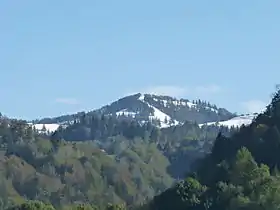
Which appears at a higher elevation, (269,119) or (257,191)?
(269,119)

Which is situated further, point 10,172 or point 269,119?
point 10,172

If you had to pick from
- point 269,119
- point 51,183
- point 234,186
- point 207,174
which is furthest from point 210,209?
point 51,183

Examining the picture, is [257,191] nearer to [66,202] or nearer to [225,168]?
[225,168]

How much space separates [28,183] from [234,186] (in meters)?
120

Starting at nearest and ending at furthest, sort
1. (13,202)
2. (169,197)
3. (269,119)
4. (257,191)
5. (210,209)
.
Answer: (257,191), (210,209), (169,197), (269,119), (13,202)

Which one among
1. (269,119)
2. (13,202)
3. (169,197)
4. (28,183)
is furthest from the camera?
(28,183)

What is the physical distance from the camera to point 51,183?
197 m

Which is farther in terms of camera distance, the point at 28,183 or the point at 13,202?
the point at 28,183

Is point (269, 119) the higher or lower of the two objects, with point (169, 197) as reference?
higher

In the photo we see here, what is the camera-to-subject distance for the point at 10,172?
200 m

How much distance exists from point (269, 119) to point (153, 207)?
22838mm

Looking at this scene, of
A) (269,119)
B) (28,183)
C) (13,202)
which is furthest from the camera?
(28,183)

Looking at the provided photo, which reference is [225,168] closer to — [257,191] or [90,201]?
[257,191]

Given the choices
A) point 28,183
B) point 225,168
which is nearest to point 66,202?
point 28,183
